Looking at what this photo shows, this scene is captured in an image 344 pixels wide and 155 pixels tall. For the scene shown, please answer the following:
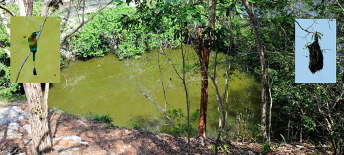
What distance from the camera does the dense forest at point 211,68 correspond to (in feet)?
9.17

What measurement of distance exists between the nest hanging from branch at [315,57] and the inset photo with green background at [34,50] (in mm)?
2310

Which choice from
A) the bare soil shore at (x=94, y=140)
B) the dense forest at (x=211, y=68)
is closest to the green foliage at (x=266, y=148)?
the dense forest at (x=211, y=68)

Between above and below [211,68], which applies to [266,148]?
below

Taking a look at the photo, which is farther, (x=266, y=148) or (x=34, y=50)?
(x=266, y=148)

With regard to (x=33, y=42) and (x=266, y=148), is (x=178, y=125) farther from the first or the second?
(x=33, y=42)

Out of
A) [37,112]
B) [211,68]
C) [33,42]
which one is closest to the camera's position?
[33,42]

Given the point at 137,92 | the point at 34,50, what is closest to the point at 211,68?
the point at 137,92

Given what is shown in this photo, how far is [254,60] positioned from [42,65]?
4412 millimetres

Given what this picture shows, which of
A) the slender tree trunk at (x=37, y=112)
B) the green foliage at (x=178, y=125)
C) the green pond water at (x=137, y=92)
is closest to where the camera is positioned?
the slender tree trunk at (x=37, y=112)

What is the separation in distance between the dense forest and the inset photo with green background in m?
0.80

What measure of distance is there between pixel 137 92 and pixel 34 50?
21.8 ft

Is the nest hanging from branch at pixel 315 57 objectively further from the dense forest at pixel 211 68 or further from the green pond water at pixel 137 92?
the green pond water at pixel 137 92

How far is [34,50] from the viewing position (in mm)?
1739

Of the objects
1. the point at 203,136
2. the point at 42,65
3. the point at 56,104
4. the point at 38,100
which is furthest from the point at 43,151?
the point at 56,104
